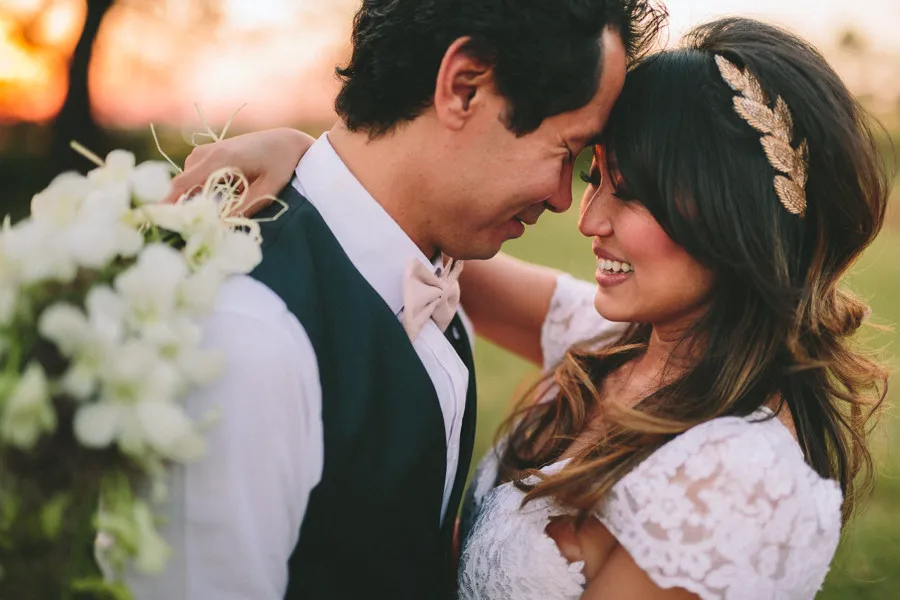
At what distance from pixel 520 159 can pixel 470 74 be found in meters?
0.24

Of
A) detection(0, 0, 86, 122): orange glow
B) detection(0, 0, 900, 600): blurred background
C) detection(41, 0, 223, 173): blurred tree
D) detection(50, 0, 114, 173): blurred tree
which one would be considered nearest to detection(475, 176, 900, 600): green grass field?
detection(0, 0, 900, 600): blurred background

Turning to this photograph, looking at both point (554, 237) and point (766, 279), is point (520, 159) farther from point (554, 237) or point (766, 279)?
point (554, 237)

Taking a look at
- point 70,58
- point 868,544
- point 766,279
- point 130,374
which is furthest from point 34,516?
point 70,58

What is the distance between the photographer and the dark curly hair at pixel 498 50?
1.92 meters

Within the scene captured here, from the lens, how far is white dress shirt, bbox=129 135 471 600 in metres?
1.57

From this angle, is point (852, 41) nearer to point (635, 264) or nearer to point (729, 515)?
point (635, 264)

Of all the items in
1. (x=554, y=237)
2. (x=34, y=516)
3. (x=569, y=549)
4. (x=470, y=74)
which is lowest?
(x=554, y=237)

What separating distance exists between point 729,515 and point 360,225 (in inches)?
40.7

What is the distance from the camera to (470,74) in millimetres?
1956

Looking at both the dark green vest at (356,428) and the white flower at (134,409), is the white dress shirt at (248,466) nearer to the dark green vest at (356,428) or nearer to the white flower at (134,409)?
the dark green vest at (356,428)

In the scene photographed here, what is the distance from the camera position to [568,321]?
9.42ft

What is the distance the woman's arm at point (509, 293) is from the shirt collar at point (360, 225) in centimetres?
85

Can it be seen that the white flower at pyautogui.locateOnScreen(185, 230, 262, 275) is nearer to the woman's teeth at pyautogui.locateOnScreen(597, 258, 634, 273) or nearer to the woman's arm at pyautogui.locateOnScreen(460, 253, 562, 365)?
the woman's teeth at pyautogui.locateOnScreen(597, 258, 634, 273)

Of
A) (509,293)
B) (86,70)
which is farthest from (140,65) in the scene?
(509,293)
